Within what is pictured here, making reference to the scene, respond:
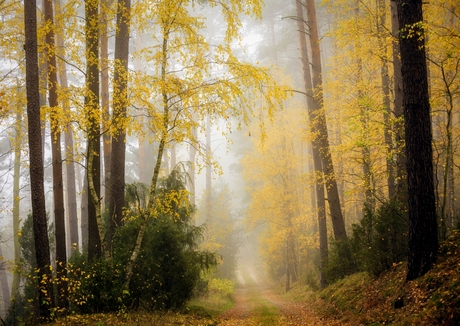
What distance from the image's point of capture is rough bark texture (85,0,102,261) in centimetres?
788

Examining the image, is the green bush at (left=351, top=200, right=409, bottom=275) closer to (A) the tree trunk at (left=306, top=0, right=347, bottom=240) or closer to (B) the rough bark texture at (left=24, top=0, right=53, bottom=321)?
(A) the tree trunk at (left=306, top=0, right=347, bottom=240)

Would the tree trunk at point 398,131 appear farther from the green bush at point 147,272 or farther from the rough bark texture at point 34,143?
the rough bark texture at point 34,143

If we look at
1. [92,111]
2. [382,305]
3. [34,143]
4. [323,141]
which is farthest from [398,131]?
[34,143]

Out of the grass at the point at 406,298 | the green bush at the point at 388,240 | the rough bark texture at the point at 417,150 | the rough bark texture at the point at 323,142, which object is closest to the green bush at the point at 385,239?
the green bush at the point at 388,240

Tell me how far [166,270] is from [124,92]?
→ 16.2 ft

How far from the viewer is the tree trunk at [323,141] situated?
1205cm

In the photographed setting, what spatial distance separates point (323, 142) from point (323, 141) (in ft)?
0.13

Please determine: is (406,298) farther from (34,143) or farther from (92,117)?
(34,143)

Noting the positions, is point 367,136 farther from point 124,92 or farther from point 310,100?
point 124,92

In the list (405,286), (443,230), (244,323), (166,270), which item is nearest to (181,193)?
(166,270)

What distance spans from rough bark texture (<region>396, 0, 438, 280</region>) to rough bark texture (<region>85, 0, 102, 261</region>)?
21.4 ft

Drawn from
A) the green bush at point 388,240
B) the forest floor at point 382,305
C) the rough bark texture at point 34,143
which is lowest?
the forest floor at point 382,305

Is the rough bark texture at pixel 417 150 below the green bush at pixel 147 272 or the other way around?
the other way around

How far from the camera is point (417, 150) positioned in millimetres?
6406
